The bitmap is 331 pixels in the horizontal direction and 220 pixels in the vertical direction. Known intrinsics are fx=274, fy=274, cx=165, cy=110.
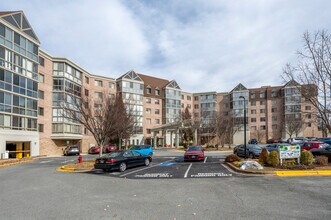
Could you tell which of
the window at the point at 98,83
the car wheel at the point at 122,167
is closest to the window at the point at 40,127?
the window at the point at 98,83

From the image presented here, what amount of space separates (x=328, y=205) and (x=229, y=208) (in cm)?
274

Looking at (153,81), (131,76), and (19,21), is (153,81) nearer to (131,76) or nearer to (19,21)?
(131,76)

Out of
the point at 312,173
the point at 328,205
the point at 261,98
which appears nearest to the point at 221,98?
the point at 261,98

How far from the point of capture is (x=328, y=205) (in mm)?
7547

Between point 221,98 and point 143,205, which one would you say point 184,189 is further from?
point 221,98

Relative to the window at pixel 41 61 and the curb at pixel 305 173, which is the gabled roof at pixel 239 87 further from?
the curb at pixel 305 173

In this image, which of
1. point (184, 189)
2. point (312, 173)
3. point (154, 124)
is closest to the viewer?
point (184, 189)

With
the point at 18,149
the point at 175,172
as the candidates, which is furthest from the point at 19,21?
the point at 175,172

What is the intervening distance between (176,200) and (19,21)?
37823mm

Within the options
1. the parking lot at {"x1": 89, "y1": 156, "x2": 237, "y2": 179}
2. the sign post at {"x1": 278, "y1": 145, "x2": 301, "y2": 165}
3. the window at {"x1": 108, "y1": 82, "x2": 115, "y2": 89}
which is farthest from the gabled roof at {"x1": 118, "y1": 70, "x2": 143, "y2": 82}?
the sign post at {"x1": 278, "y1": 145, "x2": 301, "y2": 165}

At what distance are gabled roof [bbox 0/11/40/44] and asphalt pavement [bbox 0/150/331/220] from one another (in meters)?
30.2

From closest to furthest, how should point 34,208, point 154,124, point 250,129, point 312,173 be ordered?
point 34,208
point 312,173
point 154,124
point 250,129

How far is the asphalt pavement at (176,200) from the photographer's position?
706 centimetres

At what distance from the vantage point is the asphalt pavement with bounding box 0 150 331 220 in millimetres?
7062
